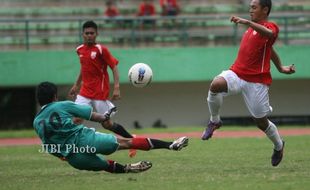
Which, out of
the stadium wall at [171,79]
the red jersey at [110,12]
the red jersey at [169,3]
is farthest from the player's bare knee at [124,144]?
the red jersey at [169,3]

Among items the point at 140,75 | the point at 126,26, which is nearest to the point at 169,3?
the point at 126,26

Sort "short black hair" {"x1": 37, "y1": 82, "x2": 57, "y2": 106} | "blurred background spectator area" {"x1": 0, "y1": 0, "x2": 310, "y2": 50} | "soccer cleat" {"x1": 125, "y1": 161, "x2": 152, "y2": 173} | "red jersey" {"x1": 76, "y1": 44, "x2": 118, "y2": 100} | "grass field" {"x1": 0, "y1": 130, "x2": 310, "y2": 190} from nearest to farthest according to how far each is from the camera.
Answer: "grass field" {"x1": 0, "y1": 130, "x2": 310, "y2": 190} < "short black hair" {"x1": 37, "y1": 82, "x2": 57, "y2": 106} < "soccer cleat" {"x1": 125, "y1": 161, "x2": 152, "y2": 173} < "red jersey" {"x1": 76, "y1": 44, "x2": 118, "y2": 100} < "blurred background spectator area" {"x1": 0, "y1": 0, "x2": 310, "y2": 50}

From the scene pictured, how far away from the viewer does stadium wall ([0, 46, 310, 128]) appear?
2462cm

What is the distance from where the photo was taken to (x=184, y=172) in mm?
10961

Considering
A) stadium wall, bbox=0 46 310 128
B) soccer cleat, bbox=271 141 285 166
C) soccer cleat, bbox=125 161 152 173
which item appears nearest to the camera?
soccer cleat, bbox=125 161 152 173

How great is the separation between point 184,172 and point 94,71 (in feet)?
12.4

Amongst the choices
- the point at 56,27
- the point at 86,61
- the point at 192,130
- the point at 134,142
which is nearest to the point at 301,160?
the point at 134,142

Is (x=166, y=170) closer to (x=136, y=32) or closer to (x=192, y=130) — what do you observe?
(x=192, y=130)

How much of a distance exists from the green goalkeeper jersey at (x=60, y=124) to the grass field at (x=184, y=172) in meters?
0.55

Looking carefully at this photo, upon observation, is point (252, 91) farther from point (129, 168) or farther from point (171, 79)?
point (171, 79)

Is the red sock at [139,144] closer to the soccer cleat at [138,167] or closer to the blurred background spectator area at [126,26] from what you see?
the soccer cleat at [138,167]

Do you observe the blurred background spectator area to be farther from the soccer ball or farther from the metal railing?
the soccer ball

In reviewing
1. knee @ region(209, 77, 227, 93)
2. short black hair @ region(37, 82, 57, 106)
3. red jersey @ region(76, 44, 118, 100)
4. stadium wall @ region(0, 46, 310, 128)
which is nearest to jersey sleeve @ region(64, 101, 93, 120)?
short black hair @ region(37, 82, 57, 106)

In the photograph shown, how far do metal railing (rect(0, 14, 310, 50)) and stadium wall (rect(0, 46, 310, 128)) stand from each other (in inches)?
25.4
